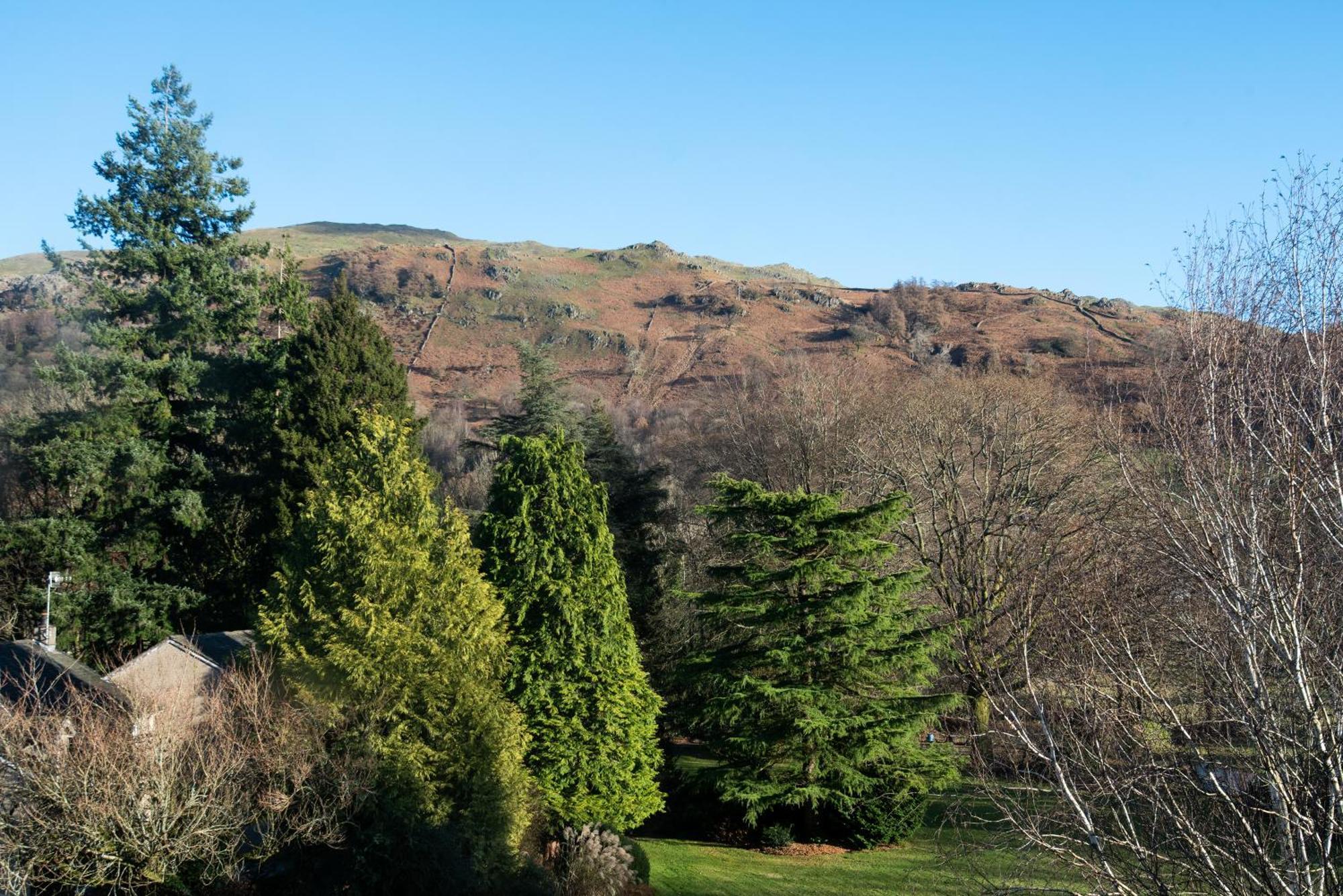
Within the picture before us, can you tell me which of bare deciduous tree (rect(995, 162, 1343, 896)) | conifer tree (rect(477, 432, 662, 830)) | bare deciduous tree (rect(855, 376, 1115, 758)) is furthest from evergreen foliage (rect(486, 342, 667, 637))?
bare deciduous tree (rect(995, 162, 1343, 896))

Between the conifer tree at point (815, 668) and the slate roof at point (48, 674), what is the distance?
12.3 m

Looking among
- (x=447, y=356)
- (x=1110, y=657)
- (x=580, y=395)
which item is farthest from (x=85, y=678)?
(x=447, y=356)

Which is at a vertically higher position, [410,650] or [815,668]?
[410,650]

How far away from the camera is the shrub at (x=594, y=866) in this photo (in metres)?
17.4

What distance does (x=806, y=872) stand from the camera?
20.7 metres

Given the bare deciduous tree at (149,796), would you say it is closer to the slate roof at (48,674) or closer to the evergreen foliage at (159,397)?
the slate roof at (48,674)

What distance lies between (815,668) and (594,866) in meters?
7.72

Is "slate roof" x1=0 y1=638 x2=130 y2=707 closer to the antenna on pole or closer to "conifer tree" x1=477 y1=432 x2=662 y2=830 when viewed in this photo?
the antenna on pole

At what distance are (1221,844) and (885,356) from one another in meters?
76.5

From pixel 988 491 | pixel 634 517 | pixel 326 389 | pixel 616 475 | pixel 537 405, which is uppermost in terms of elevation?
pixel 537 405

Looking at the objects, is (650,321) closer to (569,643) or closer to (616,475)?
(616,475)

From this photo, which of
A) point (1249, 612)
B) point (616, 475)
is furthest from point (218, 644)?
point (1249, 612)

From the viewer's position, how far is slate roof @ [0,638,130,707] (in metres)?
19.0

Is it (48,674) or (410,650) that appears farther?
(48,674)
